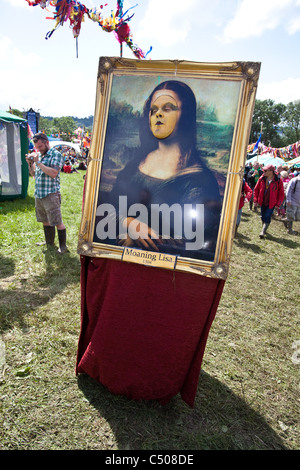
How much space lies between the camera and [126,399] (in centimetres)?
238

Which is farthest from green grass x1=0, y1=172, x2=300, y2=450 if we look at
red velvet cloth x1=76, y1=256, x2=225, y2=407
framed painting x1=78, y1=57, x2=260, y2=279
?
framed painting x1=78, y1=57, x2=260, y2=279

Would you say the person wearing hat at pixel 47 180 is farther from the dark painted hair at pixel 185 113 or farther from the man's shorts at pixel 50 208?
the dark painted hair at pixel 185 113

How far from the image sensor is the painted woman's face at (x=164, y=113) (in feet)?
6.42

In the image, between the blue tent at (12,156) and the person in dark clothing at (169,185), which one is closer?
the person in dark clothing at (169,185)

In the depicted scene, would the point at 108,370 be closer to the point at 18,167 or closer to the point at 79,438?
the point at 79,438

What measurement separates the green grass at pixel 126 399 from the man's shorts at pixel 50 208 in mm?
761

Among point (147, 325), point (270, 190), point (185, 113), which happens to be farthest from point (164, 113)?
point (270, 190)

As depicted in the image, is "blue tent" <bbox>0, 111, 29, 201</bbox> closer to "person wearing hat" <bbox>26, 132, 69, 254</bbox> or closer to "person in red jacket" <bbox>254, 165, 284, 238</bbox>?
"person wearing hat" <bbox>26, 132, 69, 254</bbox>

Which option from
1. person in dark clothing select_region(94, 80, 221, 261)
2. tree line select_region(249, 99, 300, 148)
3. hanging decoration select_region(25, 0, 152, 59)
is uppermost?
tree line select_region(249, 99, 300, 148)

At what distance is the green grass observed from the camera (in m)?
2.11

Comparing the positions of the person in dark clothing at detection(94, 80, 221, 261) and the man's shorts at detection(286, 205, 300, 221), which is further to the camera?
the man's shorts at detection(286, 205, 300, 221)

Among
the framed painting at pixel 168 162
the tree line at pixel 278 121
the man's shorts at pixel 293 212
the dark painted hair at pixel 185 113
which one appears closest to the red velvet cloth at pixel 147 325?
the framed painting at pixel 168 162
